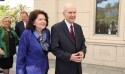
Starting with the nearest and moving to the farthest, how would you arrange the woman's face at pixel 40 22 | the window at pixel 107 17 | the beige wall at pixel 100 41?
1. the woman's face at pixel 40 22
2. the beige wall at pixel 100 41
3. the window at pixel 107 17

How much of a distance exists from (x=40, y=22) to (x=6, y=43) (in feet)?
7.83

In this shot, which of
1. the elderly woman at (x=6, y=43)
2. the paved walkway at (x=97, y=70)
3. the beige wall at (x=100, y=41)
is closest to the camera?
the elderly woman at (x=6, y=43)

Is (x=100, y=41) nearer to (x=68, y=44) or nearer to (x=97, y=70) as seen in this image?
(x=97, y=70)

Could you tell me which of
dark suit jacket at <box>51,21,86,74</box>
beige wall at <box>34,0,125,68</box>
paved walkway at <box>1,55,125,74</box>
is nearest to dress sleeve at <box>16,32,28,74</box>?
dark suit jacket at <box>51,21,86,74</box>

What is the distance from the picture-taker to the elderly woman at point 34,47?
310 centimetres

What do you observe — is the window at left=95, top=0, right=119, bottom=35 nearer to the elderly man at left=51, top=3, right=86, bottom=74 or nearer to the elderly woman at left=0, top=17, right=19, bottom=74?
the elderly woman at left=0, top=17, right=19, bottom=74

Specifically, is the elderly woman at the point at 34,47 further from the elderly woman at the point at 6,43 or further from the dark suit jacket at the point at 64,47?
the elderly woman at the point at 6,43

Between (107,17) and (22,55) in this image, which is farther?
(107,17)

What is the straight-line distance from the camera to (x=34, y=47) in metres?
3.09

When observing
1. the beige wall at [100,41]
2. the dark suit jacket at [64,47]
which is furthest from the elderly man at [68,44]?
the beige wall at [100,41]

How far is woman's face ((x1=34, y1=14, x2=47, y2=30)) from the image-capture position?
10.1 feet

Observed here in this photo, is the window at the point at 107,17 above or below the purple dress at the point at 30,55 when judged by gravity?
above

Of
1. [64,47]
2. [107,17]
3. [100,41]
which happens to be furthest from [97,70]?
[64,47]

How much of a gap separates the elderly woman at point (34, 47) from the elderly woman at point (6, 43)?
6.75 ft
